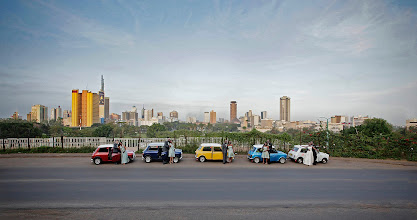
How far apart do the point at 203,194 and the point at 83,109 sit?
96.1 meters

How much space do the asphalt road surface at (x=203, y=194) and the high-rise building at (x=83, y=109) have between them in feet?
275

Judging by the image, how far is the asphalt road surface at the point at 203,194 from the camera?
22.6 ft

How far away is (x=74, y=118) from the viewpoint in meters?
86.4

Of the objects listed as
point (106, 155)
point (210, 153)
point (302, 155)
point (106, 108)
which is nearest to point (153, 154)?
point (106, 155)

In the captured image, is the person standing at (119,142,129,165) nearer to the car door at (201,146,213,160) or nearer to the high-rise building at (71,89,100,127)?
the car door at (201,146,213,160)

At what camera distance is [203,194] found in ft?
28.3

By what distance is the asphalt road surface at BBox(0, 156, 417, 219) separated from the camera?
22.6 ft

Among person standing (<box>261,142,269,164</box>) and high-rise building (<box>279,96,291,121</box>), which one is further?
high-rise building (<box>279,96,291,121</box>)

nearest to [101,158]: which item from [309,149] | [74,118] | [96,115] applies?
[309,149]

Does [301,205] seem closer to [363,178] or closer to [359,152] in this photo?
[363,178]

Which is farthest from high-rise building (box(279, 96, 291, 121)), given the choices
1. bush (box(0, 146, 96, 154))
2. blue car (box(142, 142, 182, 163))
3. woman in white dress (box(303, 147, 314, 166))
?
blue car (box(142, 142, 182, 163))

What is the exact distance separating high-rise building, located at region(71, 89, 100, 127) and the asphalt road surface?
83.9 meters

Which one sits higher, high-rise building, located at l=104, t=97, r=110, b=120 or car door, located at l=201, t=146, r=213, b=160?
high-rise building, located at l=104, t=97, r=110, b=120

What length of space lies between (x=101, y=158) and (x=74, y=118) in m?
84.0
